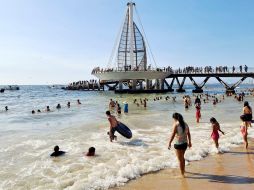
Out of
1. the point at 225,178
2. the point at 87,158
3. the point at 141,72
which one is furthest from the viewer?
the point at 141,72

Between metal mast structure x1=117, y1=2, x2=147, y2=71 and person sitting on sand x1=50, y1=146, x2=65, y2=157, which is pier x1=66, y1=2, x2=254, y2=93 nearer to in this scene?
metal mast structure x1=117, y1=2, x2=147, y2=71

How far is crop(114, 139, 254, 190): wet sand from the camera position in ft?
25.4

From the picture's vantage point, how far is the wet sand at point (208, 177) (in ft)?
25.4

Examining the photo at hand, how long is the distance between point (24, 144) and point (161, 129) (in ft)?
20.8

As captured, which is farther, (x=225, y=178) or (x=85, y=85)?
(x=85, y=85)

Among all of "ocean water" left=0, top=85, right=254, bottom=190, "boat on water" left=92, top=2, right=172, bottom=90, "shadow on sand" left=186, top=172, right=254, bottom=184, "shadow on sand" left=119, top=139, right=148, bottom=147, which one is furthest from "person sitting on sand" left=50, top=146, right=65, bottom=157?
"boat on water" left=92, top=2, right=172, bottom=90

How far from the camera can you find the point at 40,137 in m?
16.3

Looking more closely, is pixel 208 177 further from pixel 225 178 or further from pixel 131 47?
pixel 131 47

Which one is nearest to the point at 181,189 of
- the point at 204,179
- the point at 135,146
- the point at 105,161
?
the point at 204,179

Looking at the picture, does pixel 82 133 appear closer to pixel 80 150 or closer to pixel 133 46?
pixel 80 150

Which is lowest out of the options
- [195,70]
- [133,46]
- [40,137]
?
[40,137]

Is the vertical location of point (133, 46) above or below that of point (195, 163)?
above

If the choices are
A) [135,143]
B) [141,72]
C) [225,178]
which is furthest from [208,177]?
[141,72]

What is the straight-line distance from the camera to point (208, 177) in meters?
8.35
